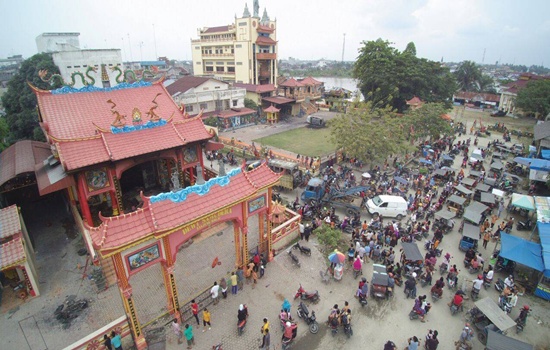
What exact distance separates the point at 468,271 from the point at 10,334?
21.5m

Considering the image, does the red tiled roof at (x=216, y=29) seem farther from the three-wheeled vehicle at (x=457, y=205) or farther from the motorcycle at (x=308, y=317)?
the motorcycle at (x=308, y=317)

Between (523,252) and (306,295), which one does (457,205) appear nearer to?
(523,252)

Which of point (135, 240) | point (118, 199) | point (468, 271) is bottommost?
point (468, 271)

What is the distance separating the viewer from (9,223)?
14383mm

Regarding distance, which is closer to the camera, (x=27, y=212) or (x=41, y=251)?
(x=41, y=251)

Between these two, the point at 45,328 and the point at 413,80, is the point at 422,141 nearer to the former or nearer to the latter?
the point at 413,80

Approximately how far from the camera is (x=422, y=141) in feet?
126

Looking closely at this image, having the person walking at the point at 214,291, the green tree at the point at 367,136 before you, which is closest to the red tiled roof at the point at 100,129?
the person walking at the point at 214,291

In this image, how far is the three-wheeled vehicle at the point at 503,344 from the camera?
34.7ft

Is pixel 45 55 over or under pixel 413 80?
over

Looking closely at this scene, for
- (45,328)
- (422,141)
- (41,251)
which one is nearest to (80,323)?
(45,328)

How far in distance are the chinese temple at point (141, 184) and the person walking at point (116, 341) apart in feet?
1.98

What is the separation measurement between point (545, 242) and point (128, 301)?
19986mm

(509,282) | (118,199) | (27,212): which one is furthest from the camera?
(27,212)
